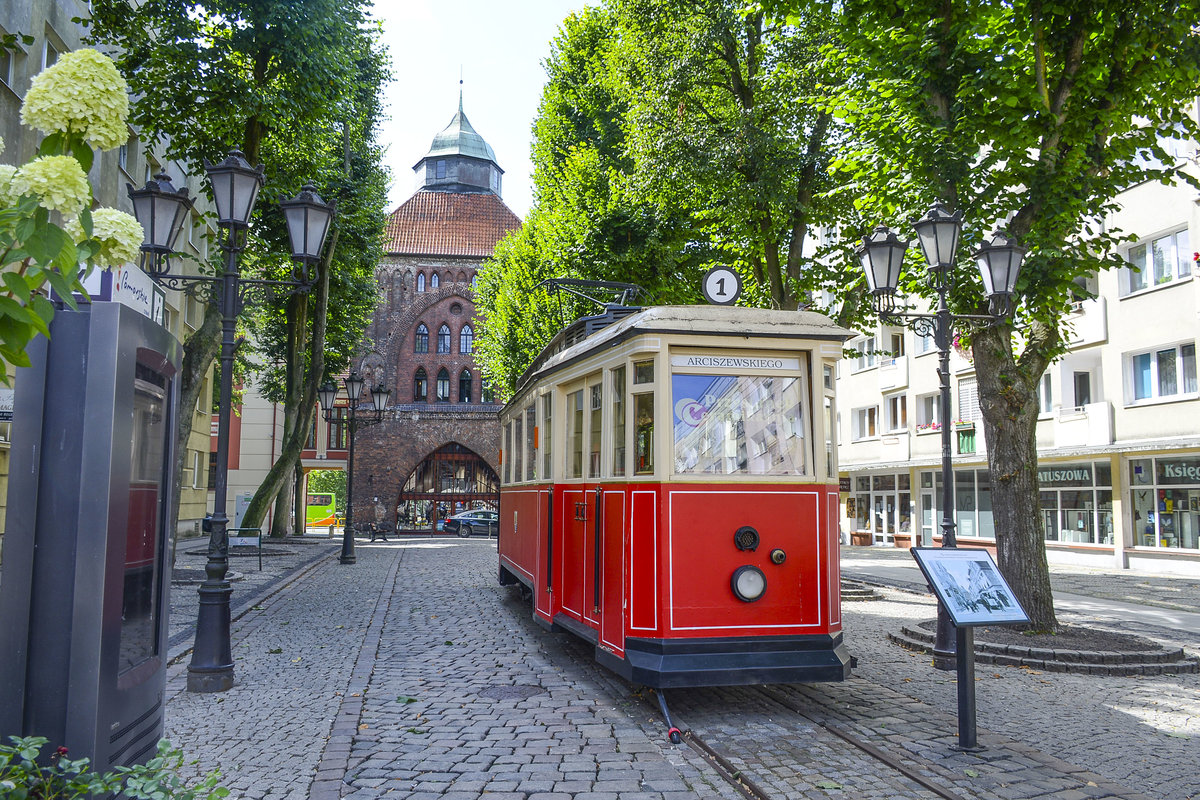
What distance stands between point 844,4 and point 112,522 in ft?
35.4

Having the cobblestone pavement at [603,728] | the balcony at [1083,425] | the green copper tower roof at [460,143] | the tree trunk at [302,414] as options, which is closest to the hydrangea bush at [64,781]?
the cobblestone pavement at [603,728]

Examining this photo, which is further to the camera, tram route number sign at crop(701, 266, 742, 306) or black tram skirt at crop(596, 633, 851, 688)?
tram route number sign at crop(701, 266, 742, 306)

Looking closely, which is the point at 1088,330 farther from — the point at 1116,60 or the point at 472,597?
the point at 472,597

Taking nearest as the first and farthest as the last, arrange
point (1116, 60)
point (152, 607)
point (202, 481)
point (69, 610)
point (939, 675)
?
1. point (69, 610)
2. point (152, 607)
3. point (939, 675)
4. point (1116, 60)
5. point (202, 481)

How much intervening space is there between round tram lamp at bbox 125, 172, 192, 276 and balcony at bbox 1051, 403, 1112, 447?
2266 cm

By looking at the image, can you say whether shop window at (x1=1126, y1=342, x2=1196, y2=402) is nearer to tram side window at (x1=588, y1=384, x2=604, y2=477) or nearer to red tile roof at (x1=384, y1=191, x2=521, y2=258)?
tram side window at (x1=588, y1=384, x2=604, y2=477)

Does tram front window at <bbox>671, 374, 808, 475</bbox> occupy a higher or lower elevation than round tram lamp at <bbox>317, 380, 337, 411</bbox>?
lower

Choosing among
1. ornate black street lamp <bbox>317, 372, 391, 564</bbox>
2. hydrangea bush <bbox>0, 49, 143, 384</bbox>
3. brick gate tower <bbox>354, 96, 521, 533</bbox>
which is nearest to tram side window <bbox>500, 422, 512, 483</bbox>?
ornate black street lamp <bbox>317, 372, 391, 564</bbox>

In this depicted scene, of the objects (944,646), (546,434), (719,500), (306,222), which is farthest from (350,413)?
(719,500)

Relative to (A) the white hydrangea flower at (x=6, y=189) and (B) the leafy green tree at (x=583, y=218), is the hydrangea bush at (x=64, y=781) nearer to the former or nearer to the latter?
(A) the white hydrangea flower at (x=6, y=189)

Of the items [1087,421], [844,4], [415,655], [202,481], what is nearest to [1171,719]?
[415,655]

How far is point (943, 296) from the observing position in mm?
9734

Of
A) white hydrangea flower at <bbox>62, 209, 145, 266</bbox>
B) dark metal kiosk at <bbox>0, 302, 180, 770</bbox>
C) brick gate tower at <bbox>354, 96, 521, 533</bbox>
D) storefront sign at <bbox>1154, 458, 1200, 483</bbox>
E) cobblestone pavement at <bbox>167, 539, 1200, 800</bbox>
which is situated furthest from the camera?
brick gate tower at <bbox>354, 96, 521, 533</bbox>

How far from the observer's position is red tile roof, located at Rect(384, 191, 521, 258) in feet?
173
